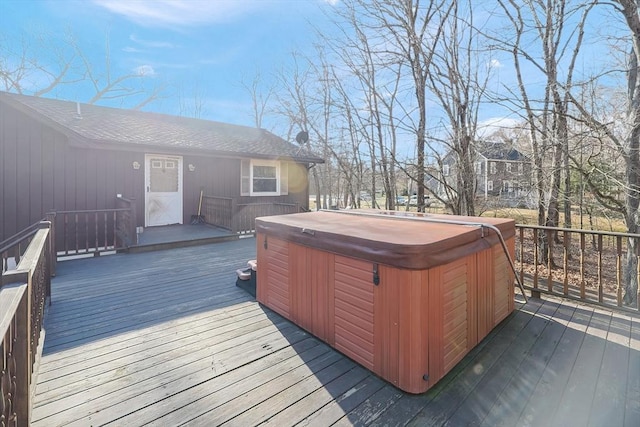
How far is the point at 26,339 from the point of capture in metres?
1.56

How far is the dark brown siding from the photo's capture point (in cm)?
611

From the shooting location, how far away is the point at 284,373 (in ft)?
7.15

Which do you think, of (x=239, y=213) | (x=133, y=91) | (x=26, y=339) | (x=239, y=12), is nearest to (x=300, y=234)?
(x=26, y=339)

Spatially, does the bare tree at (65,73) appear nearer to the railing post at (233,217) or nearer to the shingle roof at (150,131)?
the shingle roof at (150,131)

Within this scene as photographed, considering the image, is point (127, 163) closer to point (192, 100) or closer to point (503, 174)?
point (503, 174)

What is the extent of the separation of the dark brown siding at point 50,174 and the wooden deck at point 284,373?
13.7 feet

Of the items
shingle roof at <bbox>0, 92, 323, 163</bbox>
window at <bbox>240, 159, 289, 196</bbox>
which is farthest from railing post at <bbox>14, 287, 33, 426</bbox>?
window at <bbox>240, 159, 289, 196</bbox>

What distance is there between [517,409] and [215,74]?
19.1m

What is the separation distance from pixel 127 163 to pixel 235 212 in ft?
9.03

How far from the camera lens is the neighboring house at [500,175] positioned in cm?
688

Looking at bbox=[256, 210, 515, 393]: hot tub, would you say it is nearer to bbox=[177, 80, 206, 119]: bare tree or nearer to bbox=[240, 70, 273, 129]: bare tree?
bbox=[240, 70, 273, 129]: bare tree

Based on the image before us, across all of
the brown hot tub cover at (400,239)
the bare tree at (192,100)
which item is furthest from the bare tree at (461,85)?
the bare tree at (192,100)

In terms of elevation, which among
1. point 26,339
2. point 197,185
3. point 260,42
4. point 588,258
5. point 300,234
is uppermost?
point 260,42

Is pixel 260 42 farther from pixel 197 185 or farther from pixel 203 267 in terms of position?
pixel 203 267
